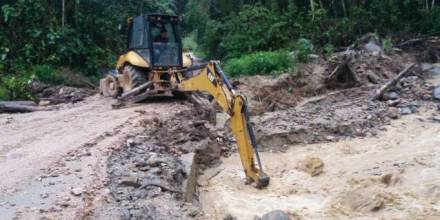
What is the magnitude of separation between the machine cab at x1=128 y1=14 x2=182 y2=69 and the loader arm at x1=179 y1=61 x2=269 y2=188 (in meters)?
3.26

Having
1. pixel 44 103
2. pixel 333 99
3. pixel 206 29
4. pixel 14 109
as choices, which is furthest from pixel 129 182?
pixel 206 29

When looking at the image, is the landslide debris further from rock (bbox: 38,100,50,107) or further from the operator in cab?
rock (bbox: 38,100,50,107)

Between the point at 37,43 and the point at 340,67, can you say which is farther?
the point at 37,43

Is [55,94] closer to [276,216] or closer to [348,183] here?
[348,183]

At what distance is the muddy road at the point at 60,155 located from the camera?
551 cm

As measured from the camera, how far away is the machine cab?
11.8 m

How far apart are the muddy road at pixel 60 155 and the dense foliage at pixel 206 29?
4.94 m

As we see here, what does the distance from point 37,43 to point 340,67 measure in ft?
33.8

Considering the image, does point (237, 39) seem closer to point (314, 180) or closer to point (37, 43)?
point (37, 43)

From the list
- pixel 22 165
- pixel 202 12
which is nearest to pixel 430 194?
pixel 22 165

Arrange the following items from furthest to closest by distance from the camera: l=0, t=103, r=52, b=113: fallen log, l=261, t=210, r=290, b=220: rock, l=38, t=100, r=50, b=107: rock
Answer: l=38, t=100, r=50, b=107: rock
l=0, t=103, r=52, b=113: fallen log
l=261, t=210, r=290, b=220: rock

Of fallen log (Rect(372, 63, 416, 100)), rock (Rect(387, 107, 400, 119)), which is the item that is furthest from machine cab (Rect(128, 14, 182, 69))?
fallen log (Rect(372, 63, 416, 100))

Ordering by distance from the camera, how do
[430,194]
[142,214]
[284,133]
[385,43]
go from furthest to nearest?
[385,43]
[284,133]
[430,194]
[142,214]

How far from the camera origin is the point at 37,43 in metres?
18.2
